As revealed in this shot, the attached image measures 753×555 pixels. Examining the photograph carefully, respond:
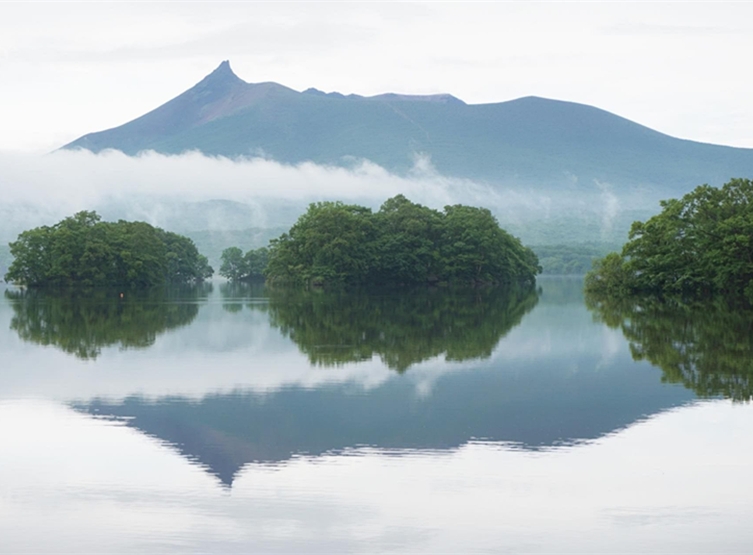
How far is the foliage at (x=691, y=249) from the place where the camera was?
59.9 m

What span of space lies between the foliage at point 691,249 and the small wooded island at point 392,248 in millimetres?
32254

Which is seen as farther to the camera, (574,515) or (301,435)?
(301,435)

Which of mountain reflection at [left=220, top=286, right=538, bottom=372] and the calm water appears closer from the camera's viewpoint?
the calm water

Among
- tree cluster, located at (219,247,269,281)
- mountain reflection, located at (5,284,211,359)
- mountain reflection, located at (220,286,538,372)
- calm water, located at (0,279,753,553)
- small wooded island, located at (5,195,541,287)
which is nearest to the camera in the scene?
calm water, located at (0,279,753,553)

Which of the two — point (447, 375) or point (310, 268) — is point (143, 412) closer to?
point (447, 375)

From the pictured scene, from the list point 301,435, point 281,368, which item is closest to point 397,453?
point 301,435

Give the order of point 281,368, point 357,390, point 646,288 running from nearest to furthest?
point 357,390, point 281,368, point 646,288

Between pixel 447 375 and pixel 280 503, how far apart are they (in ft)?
35.7

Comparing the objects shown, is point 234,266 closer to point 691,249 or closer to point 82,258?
point 82,258

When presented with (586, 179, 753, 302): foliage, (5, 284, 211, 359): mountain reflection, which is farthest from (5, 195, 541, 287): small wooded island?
(5, 284, 211, 359): mountain reflection

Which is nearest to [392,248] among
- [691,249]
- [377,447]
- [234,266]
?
[691,249]

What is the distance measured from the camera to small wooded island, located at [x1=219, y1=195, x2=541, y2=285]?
3656 inches

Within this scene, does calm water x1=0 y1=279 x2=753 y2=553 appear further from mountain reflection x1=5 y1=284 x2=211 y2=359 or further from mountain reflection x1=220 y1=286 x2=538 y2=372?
mountain reflection x1=5 y1=284 x2=211 y2=359

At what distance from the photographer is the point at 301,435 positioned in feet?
50.1
